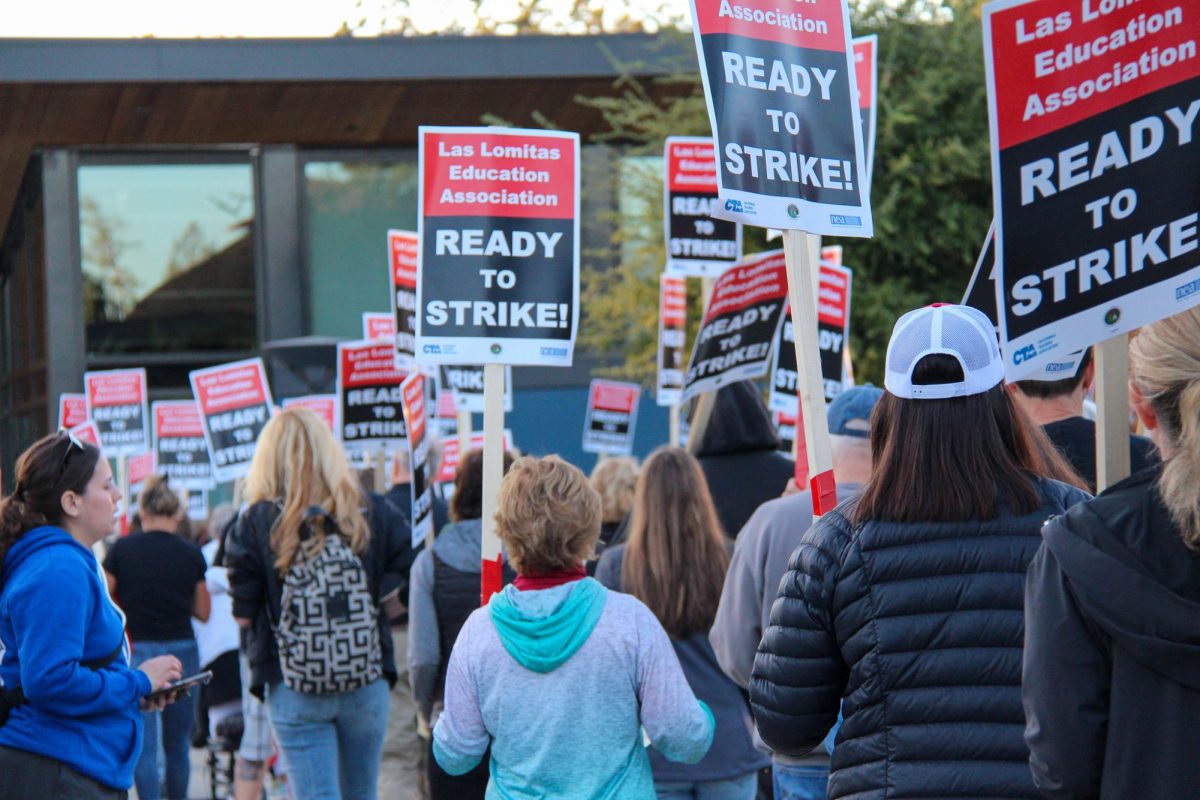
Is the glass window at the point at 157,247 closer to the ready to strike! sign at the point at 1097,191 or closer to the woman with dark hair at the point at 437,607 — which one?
the woman with dark hair at the point at 437,607

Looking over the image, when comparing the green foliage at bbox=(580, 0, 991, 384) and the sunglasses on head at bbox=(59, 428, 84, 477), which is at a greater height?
the green foliage at bbox=(580, 0, 991, 384)

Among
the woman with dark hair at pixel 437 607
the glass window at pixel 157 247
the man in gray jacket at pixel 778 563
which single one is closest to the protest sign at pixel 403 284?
the woman with dark hair at pixel 437 607

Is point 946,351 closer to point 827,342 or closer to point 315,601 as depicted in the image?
point 315,601

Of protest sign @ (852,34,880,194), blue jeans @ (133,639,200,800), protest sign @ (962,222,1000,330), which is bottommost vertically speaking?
blue jeans @ (133,639,200,800)

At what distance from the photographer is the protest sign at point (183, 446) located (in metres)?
16.2

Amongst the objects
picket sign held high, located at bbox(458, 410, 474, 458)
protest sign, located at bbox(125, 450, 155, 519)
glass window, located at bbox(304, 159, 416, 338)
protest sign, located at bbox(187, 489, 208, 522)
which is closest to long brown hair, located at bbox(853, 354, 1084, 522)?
picket sign held high, located at bbox(458, 410, 474, 458)

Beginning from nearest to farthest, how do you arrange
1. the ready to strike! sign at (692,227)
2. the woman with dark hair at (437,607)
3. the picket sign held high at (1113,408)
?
the picket sign held high at (1113,408) → the woman with dark hair at (437,607) → the ready to strike! sign at (692,227)

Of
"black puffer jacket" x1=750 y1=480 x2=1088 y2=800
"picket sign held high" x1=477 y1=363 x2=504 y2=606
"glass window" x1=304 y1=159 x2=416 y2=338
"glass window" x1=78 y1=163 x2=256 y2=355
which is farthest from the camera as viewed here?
"glass window" x1=304 y1=159 x2=416 y2=338

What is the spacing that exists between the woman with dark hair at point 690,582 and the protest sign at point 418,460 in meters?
1.64

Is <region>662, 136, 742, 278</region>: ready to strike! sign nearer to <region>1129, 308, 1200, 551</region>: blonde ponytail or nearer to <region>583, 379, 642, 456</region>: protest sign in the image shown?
<region>583, 379, 642, 456</region>: protest sign

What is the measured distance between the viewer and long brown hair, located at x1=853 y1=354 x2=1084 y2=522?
9.52 feet

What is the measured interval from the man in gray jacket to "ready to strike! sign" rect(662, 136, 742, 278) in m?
5.39

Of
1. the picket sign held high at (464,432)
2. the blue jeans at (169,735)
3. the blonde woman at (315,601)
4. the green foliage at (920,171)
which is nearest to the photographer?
the blonde woman at (315,601)

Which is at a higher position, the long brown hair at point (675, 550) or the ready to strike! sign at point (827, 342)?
the ready to strike! sign at point (827, 342)
